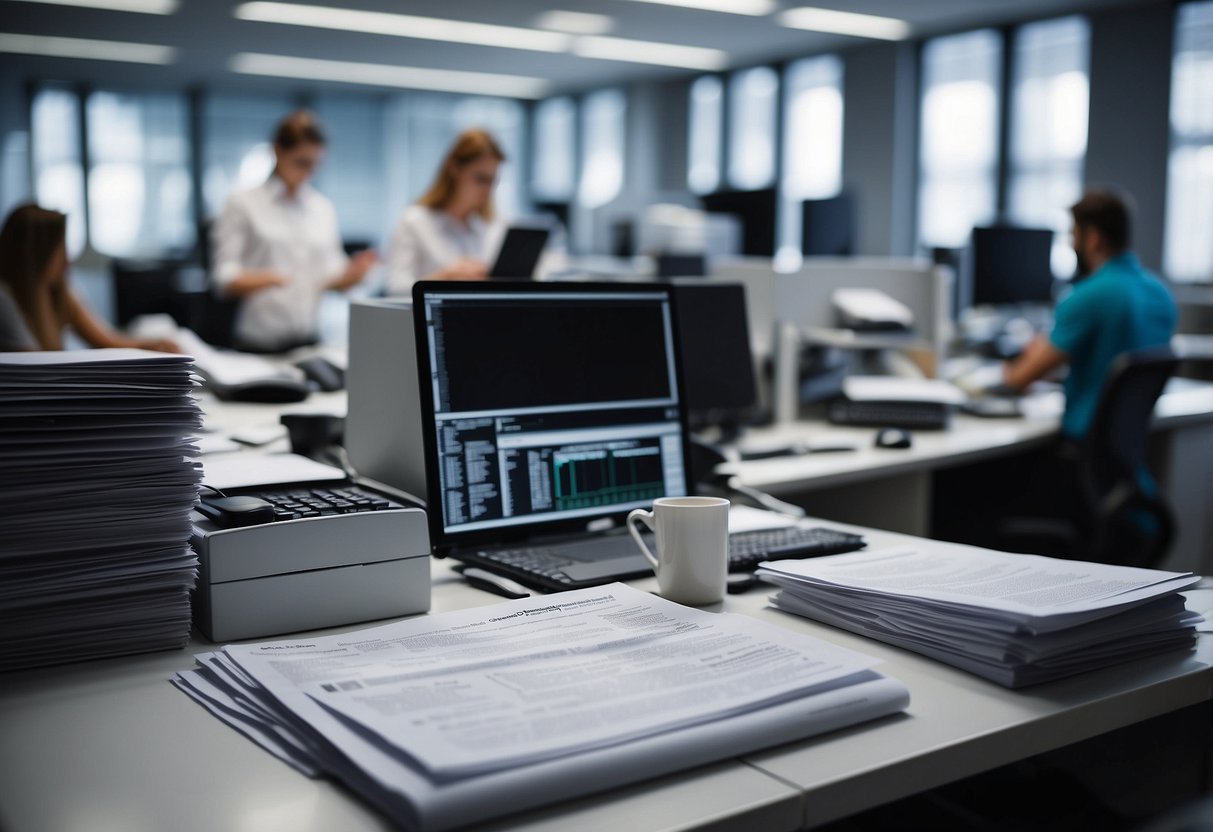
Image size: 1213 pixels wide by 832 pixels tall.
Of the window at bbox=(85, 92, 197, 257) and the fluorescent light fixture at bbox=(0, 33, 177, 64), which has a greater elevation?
the fluorescent light fixture at bbox=(0, 33, 177, 64)

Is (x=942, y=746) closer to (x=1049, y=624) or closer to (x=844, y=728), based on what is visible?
(x=844, y=728)

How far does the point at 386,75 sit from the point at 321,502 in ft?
36.1

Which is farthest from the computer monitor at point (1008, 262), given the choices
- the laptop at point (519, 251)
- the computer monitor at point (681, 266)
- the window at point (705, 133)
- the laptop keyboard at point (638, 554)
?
the window at point (705, 133)

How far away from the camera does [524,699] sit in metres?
0.85

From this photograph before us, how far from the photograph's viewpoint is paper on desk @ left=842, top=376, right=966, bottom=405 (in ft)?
9.40

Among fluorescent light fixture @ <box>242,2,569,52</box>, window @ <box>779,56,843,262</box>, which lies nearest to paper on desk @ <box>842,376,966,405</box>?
fluorescent light fixture @ <box>242,2,569,52</box>

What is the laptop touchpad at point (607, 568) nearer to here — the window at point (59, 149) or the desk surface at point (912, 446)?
the desk surface at point (912, 446)

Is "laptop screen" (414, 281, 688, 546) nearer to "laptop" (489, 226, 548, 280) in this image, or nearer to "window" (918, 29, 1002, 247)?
"laptop" (489, 226, 548, 280)

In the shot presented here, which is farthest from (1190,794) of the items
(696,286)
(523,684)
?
(696,286)

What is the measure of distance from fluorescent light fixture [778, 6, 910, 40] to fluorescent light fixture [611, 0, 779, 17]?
0.20 m

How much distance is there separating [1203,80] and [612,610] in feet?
24.5

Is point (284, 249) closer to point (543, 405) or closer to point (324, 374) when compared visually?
Answer: point (324, 374)

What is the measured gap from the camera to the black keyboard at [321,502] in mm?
1162

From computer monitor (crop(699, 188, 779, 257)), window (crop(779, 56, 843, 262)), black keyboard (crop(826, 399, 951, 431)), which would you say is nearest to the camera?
black keyboard (crop(826, 399, 951, 431))
